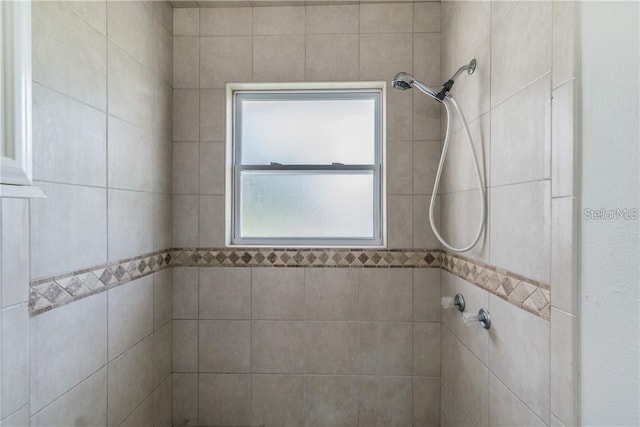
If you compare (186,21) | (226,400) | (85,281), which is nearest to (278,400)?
(226,400)

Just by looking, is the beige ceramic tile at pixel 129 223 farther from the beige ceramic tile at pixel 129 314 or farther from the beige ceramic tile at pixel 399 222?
the beige ceramic tile at pixel 399 222

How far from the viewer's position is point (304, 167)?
1748mm

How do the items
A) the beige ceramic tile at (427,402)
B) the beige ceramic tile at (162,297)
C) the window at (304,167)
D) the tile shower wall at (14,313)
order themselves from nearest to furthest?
1. the tile shower wall at (14,313)
2. the beige ceramic tile at (162,297)
3. the beige ceramic tile at (427,402)
4. the window at (304,167)

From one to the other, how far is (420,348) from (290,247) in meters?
0.89

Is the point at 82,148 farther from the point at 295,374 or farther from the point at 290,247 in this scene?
the point at 295,374

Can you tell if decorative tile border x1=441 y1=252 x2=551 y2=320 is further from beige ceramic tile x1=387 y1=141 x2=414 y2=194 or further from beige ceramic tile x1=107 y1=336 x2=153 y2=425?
beige ceramic tile x1=107 y1=336 x2=153 y2=425

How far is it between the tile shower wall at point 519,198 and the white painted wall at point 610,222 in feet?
0.09

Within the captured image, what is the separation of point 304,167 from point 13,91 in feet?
4.06

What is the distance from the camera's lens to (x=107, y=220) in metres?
1.15

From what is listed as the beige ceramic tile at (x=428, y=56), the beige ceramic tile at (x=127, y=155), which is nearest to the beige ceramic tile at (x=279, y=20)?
the beige ceramic tile at (x=428, y=56)

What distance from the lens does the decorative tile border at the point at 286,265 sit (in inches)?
34.7

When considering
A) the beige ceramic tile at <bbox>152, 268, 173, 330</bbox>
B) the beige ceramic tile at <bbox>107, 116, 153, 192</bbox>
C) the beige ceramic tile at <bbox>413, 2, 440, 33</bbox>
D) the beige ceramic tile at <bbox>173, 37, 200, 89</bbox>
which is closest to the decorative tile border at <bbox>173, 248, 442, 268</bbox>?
the beige ceramic tile at <bbox>152, 268, 173, 330</bbox>

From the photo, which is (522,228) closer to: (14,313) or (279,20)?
(14,313)

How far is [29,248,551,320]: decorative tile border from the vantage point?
88 cm
